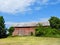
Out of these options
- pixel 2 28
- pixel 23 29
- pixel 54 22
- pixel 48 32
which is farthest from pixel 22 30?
pixel 48 32

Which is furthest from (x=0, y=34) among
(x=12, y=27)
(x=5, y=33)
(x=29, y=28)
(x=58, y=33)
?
(x=58, y=33)

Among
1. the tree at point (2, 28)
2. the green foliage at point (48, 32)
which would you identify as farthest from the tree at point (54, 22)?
the tree at point (2, 28)

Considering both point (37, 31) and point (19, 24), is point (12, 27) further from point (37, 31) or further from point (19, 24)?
point (37, 31)

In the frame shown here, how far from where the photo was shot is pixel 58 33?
51.3m

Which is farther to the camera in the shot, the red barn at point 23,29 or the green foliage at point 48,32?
the red barn at point 23,29

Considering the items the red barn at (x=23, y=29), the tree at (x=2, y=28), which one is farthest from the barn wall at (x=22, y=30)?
the tree at (x=2, y=28)

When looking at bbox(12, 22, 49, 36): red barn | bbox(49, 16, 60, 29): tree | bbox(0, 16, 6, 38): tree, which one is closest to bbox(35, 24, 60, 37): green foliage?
bbox(49, 16, 60, 29): tree

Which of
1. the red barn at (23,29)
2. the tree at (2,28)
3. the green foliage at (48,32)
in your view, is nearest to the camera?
the green foliage at (48,32)

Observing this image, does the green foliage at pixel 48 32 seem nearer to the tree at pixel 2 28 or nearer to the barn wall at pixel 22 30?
the tree at pixel 2 28

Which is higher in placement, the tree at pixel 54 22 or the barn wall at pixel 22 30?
the tree at pixel 54 22

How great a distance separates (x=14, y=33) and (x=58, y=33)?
2179 centimetres

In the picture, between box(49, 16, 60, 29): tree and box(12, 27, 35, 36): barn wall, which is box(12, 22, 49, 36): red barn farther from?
box(49, 16, 60, 29): tree

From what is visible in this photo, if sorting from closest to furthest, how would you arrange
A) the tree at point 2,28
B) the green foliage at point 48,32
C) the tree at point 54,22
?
1. the green foliage at point 48,32
2. the tree at point 54,22
3. the tree at point 2,28

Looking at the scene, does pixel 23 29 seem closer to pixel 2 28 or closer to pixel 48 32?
pixel 2 28
